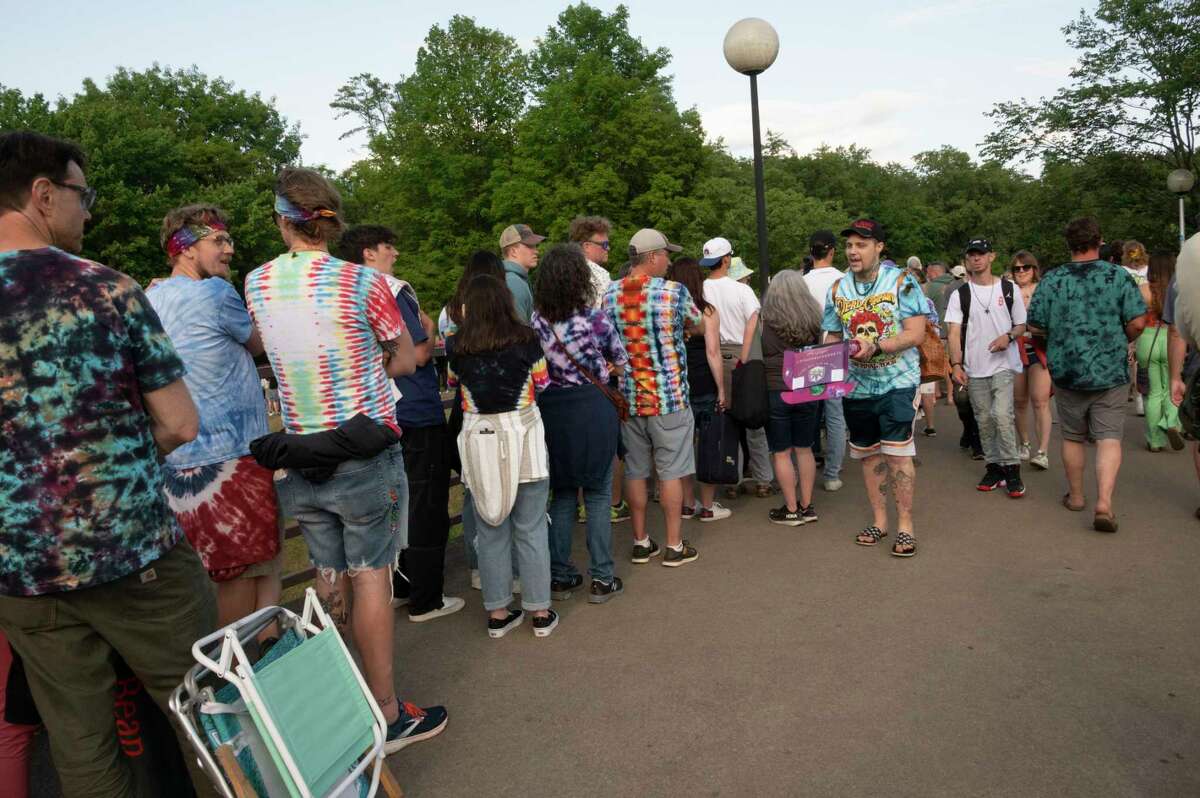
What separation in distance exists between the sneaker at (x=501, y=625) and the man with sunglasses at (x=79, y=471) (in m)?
2.33

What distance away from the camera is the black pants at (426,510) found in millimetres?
4949

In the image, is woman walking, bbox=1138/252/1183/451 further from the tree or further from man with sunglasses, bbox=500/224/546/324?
the tree

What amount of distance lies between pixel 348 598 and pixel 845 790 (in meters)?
2.20

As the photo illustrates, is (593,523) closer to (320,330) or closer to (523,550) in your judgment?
(523,550)

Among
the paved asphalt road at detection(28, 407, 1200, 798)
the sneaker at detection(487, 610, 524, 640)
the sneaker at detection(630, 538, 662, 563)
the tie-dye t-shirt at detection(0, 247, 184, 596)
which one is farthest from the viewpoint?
the sneaker at detection(630, 538, 662, 563)

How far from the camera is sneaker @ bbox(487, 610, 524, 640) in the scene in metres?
4.83

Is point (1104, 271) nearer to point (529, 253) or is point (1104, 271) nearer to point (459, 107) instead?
point (529, 253)

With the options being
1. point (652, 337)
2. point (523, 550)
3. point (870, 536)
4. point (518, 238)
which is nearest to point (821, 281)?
point (870, 536)

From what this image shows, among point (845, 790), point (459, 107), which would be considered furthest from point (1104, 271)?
point (459, 107)

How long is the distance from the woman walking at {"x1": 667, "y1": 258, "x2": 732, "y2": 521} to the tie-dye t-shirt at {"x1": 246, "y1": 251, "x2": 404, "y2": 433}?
9.83ft

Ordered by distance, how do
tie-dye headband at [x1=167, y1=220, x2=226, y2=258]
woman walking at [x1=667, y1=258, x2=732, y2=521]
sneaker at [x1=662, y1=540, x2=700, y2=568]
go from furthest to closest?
woman walking at [x1=667, y1=258, x2=732, y2=521], sneaker at [x1=662, y1=540, x2=700, y2=568], tie-dye headband at [x1=167, y1=220, x2=226, y2=258]

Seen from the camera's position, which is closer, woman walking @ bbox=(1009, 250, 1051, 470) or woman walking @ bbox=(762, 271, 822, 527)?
woman walking @ bbox=(762, 271, 822, 527)

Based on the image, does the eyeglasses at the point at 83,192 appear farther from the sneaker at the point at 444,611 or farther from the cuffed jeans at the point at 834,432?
the cuffed jeans at the point at 834,432

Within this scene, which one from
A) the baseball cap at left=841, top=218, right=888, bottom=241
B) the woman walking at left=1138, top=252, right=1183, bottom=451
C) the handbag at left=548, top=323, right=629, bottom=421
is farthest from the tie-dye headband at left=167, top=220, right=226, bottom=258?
the woman walking at left=1138, top=252, right=1183, bottom=451
